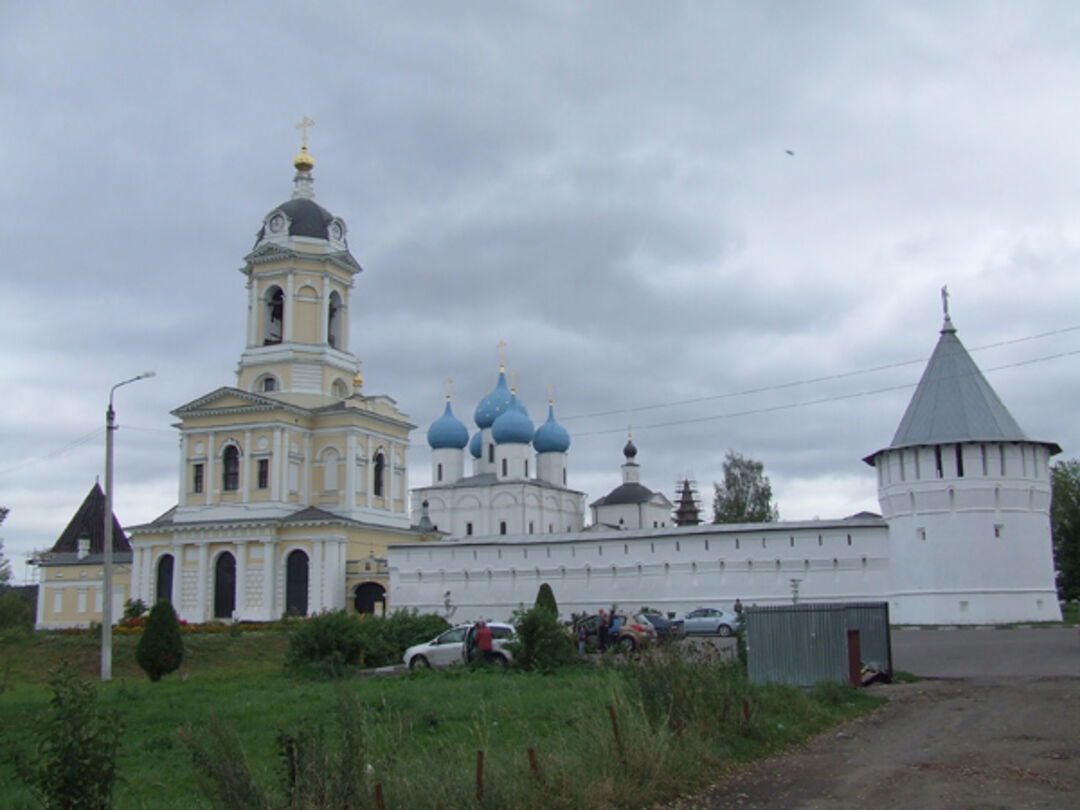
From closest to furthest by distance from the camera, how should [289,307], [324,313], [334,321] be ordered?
1. [289,307]
2. [324,313]
3. [334,321]

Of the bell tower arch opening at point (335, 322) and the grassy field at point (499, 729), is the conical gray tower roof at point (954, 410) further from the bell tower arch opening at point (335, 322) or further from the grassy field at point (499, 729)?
the bell tower arch opening at point (335, 322)

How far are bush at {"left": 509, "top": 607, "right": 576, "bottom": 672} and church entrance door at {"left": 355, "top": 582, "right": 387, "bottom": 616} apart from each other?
25.3m

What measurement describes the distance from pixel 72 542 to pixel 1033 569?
43690 mm

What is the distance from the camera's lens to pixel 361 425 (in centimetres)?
4738

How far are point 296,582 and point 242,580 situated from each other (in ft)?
7.53

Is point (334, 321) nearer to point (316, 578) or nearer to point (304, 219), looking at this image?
point (304, 219)

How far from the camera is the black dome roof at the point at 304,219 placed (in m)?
49.6

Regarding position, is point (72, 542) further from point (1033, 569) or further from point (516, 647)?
point (1033, 569)

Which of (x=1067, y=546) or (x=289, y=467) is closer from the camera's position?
(x=1067, y=546)

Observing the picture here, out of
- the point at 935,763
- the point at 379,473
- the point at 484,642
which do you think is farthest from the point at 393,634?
the point at 379,473

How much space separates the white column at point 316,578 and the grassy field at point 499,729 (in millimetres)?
23868

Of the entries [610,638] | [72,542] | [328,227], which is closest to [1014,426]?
[610,638]

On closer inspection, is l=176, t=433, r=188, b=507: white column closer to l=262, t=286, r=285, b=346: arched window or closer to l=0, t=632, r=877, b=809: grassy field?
l=262, t=286, r=285, b=346: arched window

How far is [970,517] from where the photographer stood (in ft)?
114
